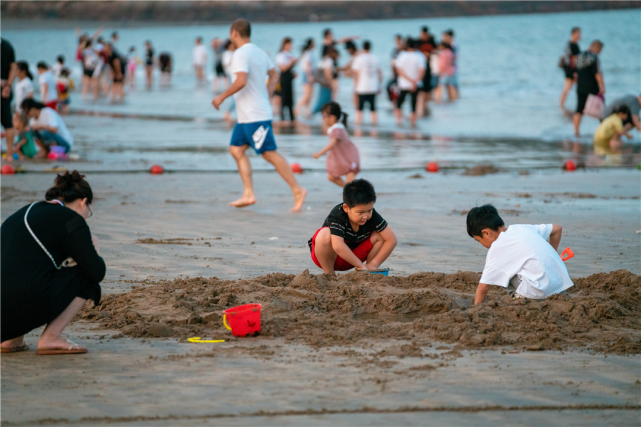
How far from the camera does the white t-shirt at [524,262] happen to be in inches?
178

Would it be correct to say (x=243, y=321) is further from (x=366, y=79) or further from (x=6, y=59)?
(x=366, y=79)

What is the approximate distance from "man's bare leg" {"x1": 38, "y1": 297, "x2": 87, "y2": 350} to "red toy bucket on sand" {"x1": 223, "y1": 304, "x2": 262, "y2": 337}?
81 cm

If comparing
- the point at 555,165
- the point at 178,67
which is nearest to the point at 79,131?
the point at 555,165

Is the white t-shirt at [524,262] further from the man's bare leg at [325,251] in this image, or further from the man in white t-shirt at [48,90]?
the man in white t-shirt at [48,90]

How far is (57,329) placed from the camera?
12.6 feet

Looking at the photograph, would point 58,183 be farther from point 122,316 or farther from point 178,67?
point 178,67

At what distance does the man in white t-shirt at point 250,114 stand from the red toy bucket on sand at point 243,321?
4131 mm

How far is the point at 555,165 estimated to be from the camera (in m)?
11.6

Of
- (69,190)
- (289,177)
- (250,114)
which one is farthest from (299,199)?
(69,190)

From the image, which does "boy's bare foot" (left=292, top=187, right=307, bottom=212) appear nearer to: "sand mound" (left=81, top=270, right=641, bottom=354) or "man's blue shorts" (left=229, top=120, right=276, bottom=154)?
"man's blue shorts" (left=229, top=120, right=276, bottom=154)

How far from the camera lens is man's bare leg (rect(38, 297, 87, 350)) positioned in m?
3.82

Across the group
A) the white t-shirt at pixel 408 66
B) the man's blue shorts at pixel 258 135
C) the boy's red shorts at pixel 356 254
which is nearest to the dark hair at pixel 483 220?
the boy's red shorts at pixel 356 254

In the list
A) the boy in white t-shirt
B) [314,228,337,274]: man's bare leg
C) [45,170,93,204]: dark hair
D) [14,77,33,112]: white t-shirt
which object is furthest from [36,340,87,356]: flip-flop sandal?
[14,77,33,112]: white t-shirt

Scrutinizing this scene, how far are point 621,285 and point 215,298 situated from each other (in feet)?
9.10
